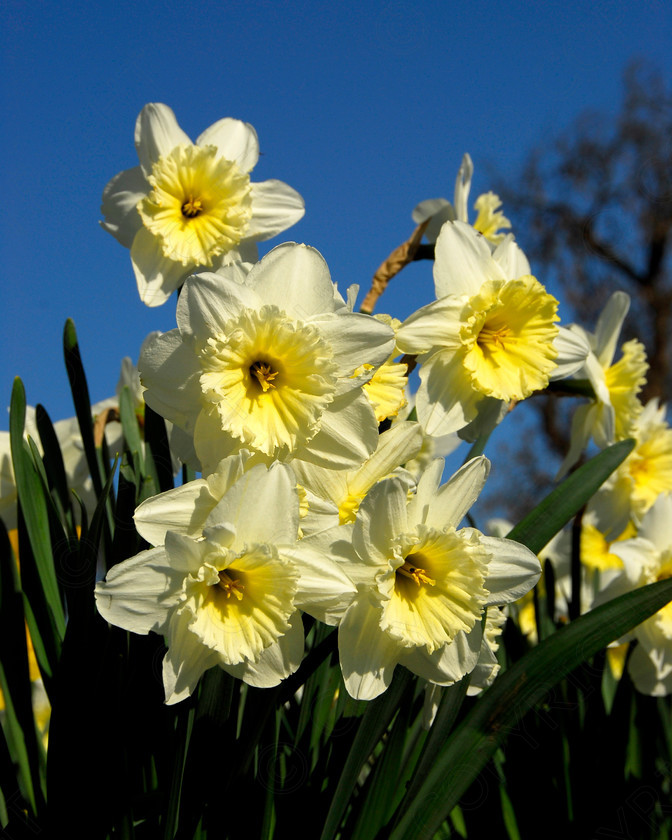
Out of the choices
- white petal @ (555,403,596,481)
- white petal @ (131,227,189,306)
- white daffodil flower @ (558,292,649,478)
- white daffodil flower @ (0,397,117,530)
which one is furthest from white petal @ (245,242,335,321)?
white petal @ (555,403,596,481)

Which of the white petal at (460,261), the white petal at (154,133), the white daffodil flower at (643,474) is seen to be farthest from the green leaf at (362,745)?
the white daffodil flower at (643,474)

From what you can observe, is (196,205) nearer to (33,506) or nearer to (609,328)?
(33,506)

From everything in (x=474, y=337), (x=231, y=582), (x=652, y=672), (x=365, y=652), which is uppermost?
(x=474, y=337)

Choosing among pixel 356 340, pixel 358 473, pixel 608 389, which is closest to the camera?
pixel 356 340

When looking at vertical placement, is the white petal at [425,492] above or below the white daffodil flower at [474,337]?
below

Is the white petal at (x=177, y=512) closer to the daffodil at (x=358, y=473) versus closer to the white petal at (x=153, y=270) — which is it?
the daffodil at (x=358, y=473)

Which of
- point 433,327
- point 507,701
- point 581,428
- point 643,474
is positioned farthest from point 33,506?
point 643,474

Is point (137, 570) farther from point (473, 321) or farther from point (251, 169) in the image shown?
point (251, 169)

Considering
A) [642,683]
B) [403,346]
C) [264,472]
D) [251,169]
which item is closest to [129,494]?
[264,472]
